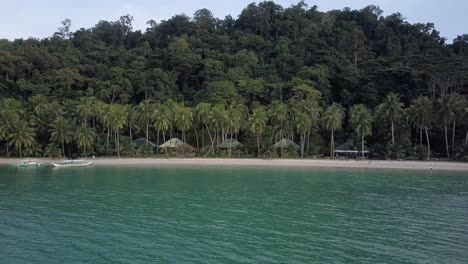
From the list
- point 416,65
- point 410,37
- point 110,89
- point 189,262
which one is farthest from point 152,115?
point 410,37

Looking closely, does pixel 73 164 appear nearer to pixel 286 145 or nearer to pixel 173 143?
pixel 173 143

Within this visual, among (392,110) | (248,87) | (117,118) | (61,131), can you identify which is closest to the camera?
(392,110)

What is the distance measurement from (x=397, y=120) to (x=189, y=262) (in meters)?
67.0

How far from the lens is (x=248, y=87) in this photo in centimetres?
10194

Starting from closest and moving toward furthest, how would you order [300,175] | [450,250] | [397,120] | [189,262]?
[189,262]
[450,250]
[300,175]
[397,120]

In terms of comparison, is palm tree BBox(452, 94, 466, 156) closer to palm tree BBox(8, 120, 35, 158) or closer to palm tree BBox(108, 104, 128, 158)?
palm tree BBox(108, 104, 128, 158)

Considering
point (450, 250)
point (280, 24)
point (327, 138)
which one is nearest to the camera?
point (450, 250)

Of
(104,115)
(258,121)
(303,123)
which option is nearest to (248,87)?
(258,121)

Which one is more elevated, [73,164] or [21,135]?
[21,135]

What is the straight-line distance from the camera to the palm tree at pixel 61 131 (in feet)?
261

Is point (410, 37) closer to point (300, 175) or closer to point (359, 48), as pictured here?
point (359, 48)

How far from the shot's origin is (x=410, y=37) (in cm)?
12494

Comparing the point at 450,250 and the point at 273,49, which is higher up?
the point at 273,49

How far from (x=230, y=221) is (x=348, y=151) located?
5639 centimetres
